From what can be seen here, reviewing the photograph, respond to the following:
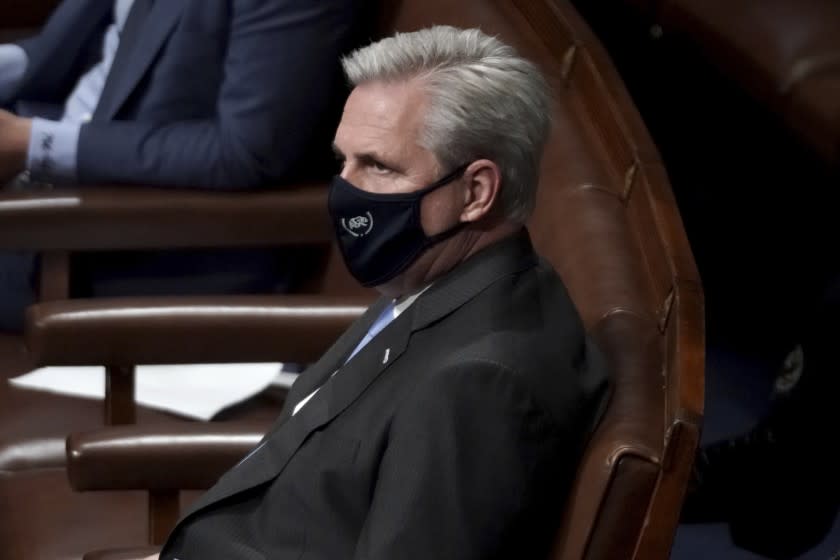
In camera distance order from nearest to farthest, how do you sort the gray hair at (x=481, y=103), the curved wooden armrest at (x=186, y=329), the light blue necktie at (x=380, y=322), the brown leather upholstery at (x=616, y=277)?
the brown leather upholstery at (x=616, y=277), the gray hair at (x=481, y=103), the light blue necktie at (x=380, y=322), the curved wooden armrest at (x=186, y=329)

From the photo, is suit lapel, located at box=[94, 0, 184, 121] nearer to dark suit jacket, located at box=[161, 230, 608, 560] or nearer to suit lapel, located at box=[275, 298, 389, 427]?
suit lapel, located at box=[275, 298, 389, 427]

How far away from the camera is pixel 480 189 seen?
1.34 metres

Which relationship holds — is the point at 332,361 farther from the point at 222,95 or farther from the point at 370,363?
the point at 222,95

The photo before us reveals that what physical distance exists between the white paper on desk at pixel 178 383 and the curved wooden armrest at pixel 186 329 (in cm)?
16

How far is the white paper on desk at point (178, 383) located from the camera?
2076mm

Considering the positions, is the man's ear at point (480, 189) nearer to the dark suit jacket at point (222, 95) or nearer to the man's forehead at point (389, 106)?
the man's forehead at point (389, 106)

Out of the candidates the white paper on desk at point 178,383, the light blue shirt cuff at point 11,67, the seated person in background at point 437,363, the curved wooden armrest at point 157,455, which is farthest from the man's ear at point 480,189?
the light blue shirt cuff at point 11,67

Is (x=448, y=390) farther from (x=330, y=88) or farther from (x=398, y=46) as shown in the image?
(x=330, y=88)

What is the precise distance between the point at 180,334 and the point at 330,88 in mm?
457

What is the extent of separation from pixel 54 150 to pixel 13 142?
0.07 m

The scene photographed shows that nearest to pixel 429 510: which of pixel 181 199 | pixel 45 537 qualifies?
pixel 45 537

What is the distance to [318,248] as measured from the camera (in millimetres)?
2268

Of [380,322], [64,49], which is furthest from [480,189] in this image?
[64,49]

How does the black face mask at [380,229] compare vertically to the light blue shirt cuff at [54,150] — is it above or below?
above
